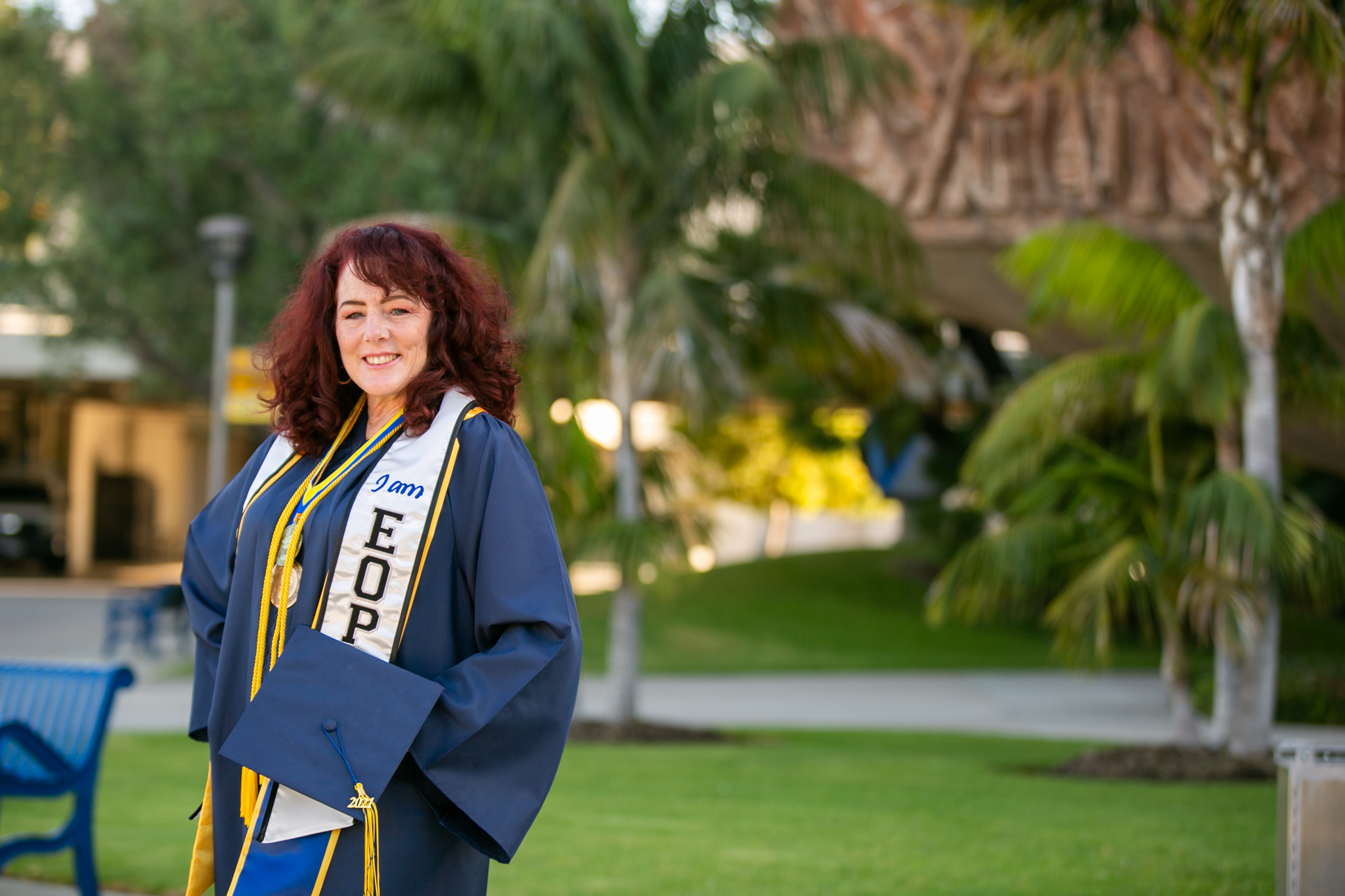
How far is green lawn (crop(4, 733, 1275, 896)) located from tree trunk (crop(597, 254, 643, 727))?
46.5 inches

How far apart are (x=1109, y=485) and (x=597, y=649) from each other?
32.0 feet

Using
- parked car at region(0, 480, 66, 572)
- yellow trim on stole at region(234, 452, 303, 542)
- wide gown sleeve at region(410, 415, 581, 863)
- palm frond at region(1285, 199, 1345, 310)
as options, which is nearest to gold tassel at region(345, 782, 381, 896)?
wide gown sleeve at region(410, 415, 581, 863)

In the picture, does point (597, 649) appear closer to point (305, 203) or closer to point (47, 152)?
point (305, 203)

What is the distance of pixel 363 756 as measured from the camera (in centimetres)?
214

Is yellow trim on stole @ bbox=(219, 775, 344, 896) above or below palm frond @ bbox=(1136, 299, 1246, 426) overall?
below

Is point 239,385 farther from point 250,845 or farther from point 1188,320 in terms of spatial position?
point 250,845

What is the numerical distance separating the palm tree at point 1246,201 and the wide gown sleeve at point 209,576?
6.67 metres

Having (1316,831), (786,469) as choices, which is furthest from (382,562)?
(786,469)

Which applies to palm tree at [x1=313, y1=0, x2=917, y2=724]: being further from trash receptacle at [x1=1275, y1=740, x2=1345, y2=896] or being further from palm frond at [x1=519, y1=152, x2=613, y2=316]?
trash receptacle at [x1=1275, y1=740, x2=1345, y2=896]

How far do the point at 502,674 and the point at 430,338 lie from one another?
0.68 m

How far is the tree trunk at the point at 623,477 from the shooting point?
33.2ft

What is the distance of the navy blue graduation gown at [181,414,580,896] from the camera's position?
2.18 metres

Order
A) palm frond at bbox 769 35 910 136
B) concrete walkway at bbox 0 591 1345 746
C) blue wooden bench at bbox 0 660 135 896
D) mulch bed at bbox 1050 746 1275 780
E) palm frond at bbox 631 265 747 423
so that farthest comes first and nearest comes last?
concrete walkway at bbox 0 591 1345 746, palm frond at bbox 769 35 910 136, palm frond at bbox 631 265 747 423, mulch bed at bbox 1050 746 1275 780, blue wooden bench at bbox 0 660 135 896

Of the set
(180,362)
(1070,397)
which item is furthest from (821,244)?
(180,362)
